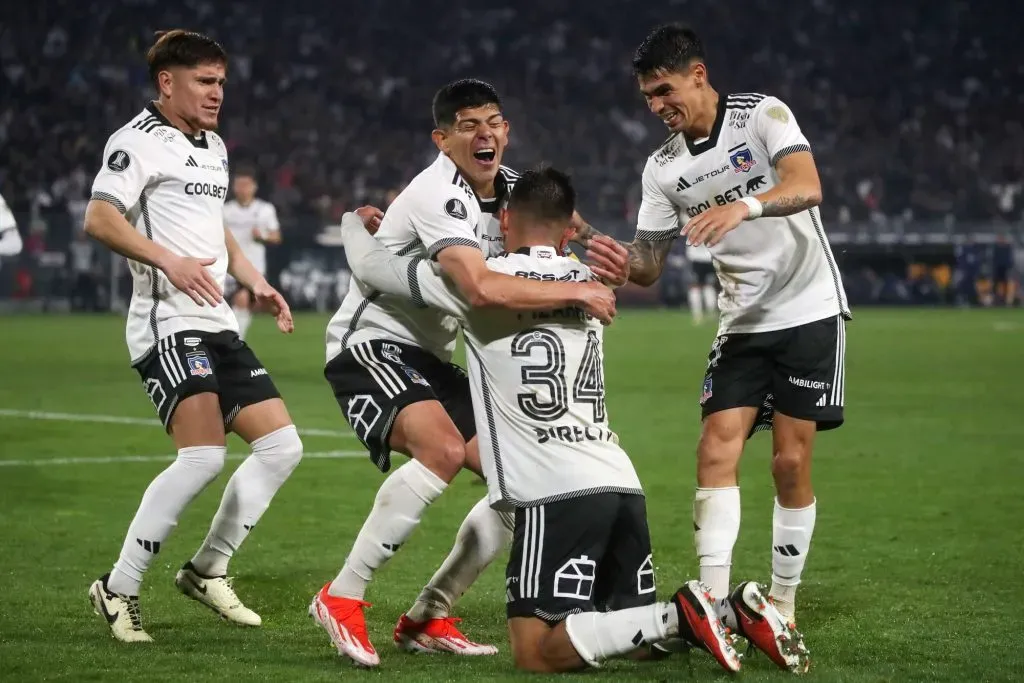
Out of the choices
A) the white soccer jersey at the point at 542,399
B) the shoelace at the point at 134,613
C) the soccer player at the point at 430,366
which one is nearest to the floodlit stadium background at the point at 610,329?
the shoelace at the point at 134,613

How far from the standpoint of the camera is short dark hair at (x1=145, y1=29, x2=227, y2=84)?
19.0ft

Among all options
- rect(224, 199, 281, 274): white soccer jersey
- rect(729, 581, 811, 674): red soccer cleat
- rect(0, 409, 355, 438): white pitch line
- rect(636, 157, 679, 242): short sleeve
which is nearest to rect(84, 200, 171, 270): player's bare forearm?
rect(636, 157, 679, 242): short sleeve

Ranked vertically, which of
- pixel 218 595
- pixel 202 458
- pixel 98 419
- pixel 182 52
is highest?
pixel 182 52

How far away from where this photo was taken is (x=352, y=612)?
4883mm

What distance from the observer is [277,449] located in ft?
19.3

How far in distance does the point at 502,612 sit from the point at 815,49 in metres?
36.0

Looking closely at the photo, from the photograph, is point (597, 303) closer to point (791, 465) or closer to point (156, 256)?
point (791, 465)

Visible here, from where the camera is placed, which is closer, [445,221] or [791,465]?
[445,221]

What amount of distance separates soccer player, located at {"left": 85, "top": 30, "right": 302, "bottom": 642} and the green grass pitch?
326mm

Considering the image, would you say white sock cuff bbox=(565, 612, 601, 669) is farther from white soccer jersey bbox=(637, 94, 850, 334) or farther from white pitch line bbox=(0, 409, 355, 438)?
white pitch line bbox=(0, 409, 355, 438)

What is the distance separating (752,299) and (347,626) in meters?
2.01

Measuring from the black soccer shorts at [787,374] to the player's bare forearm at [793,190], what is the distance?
1.97ft

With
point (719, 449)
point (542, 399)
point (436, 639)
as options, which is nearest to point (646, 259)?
point (719, 449)

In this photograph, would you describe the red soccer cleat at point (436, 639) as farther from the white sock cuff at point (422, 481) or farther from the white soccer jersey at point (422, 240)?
the white soccer jersey at point (422, 240)
